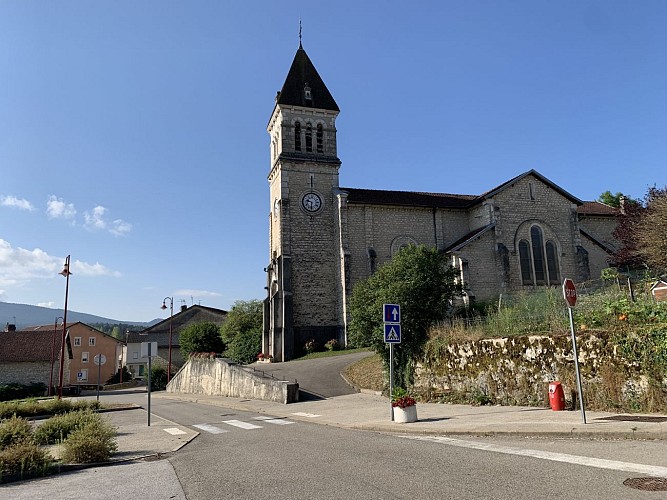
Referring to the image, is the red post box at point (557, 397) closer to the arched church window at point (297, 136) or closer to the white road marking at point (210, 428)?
the white road marking at point (210, 428)

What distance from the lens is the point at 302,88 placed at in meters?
37.8

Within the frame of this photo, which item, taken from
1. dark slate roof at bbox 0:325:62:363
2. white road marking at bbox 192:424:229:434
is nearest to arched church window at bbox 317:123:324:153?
white road marking at bbox 192:424:229:434

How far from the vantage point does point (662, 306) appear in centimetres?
1067

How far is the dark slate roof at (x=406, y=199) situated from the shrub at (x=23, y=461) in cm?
2785

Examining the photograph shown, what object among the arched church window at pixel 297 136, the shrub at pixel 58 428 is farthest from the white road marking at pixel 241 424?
the arched church window at pixel 297 136

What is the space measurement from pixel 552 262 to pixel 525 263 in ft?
7.62

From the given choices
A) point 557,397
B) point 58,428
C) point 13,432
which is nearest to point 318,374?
point 58,428

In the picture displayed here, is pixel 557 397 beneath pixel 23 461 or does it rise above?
above

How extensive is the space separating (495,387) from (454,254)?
730 inches

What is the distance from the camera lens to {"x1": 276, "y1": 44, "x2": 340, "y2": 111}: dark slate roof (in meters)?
36.9

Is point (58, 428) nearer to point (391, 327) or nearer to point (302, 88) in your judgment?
point (391, 327)

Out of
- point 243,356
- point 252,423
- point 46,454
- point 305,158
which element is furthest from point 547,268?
point 46,454

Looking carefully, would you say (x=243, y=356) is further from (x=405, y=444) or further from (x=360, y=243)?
(x=405, y=444)

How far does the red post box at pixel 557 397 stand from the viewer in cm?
1122
